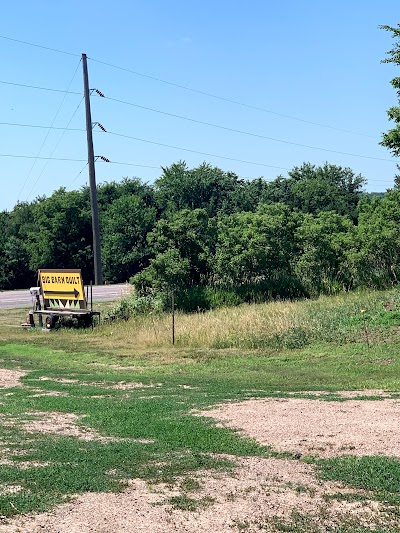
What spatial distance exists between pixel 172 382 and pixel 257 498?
8389 millimetres

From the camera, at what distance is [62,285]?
2752 centimetres

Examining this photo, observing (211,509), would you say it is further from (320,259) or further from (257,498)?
(320,259)

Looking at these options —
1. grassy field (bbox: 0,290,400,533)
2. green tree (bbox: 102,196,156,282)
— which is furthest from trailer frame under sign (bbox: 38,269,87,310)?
green tree (bbox: 102,196,156,282)

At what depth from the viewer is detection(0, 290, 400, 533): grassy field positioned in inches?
277

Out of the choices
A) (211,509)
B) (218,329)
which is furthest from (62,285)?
(211,509)

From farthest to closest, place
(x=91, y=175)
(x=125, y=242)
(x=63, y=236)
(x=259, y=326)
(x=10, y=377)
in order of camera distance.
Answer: (x=63, y=236) → (x=125, y=242) → (x=91, y=175) → (x=259, y=326) → (x=10, y=377)

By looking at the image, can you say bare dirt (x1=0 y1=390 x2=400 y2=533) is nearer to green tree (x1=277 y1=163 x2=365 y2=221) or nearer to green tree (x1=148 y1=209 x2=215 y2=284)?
green tree (x1=148 y1=209 x2=215 y2=284)

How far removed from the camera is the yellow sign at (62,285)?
26906mm

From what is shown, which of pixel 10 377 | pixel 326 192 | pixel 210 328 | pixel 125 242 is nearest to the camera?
pixel 10 377

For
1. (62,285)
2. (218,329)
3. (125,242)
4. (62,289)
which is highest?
(125,242)

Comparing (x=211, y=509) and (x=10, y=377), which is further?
(x=10, y=377)

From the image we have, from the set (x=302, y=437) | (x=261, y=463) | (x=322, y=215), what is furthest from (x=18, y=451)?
(x=322, y=215)

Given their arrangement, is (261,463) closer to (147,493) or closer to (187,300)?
(147,493)

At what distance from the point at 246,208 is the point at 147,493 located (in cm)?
6486
